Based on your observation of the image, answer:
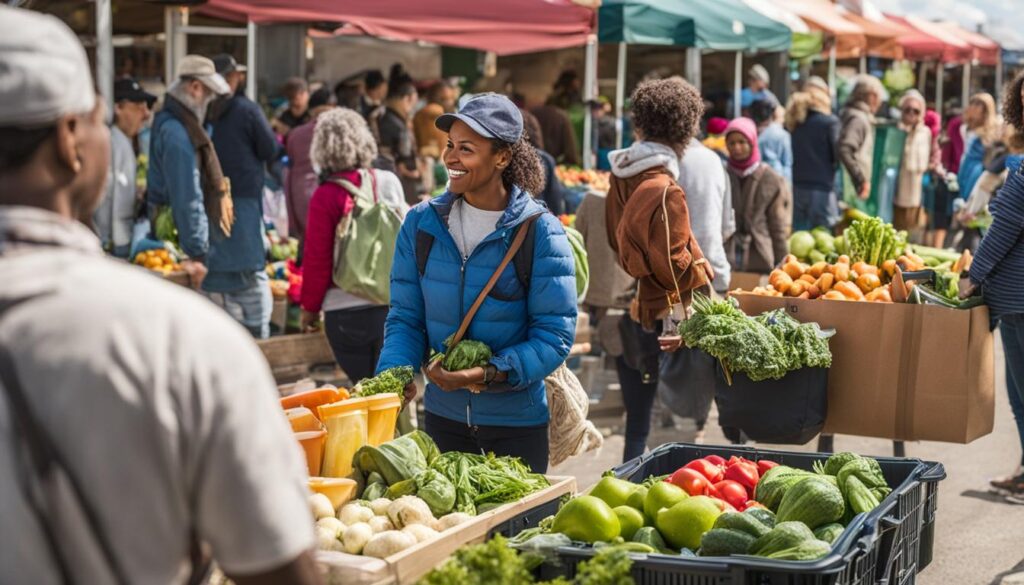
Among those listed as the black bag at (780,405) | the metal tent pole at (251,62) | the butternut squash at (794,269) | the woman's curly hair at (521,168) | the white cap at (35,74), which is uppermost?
the metal tent pole at (251,62)

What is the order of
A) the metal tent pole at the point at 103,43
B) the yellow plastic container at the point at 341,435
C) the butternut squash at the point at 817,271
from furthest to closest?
the metal tent pole at the point at 103,43 → the butternut squash at the point at 817,271 → the yellow plastic container at the point at 341,435

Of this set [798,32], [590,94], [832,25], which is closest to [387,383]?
[590,94]

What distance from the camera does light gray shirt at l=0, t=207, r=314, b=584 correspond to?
5.81ft

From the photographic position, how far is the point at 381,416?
4.41 meters

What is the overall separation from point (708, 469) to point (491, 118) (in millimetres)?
1356

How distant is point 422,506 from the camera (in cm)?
385

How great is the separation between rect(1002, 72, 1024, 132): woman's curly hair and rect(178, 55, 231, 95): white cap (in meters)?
4.66

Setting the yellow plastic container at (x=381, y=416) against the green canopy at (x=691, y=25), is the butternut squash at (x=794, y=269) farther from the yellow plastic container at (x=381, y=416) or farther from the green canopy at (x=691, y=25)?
the green canopy at (x=691, y=25)

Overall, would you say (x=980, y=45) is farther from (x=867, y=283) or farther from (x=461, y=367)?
(x=461, y=367)

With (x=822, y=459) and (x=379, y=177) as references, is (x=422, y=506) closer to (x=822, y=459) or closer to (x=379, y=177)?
(x=822, y=459)

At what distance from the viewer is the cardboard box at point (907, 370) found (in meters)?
5.79

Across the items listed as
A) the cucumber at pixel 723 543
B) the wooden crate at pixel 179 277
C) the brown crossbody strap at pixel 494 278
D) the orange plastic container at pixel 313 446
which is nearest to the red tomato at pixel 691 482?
the cucumber at pixel 723 543

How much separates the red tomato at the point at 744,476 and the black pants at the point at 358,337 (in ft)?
10.3

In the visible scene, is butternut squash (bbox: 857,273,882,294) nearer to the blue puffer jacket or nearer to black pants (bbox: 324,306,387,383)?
the blue puffer jacket
